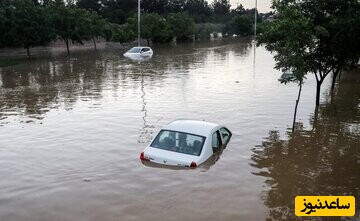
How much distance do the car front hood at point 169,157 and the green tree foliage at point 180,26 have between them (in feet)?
248

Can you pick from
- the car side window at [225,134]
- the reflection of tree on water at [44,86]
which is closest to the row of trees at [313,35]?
the car side window at [225,134]

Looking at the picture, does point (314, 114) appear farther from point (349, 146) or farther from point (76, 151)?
point (76, 151)

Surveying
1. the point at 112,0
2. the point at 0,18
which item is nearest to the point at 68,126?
the point at 0,18

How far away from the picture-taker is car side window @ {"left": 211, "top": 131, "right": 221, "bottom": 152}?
44.9 ft

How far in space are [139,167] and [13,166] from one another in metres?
3.94

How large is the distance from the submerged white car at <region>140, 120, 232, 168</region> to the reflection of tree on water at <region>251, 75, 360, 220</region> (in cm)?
180

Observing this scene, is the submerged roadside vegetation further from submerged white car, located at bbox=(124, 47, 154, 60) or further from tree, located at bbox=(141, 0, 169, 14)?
submerged white car, located at bbox=(124, 47, 154, 60)

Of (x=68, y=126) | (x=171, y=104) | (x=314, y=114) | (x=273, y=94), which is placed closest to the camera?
(x=68, y=126)

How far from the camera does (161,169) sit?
12445mm

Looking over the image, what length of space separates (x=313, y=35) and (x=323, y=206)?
11.0m

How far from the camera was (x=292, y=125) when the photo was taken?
18.9m

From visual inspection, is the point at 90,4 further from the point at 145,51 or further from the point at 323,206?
the point at 323,206

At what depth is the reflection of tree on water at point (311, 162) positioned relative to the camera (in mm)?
11383

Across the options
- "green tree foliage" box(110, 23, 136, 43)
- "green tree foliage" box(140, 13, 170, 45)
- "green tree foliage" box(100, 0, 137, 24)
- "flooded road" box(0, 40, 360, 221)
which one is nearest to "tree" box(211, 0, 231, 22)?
"green tree foliage" box(100, 0, 137, 24)
